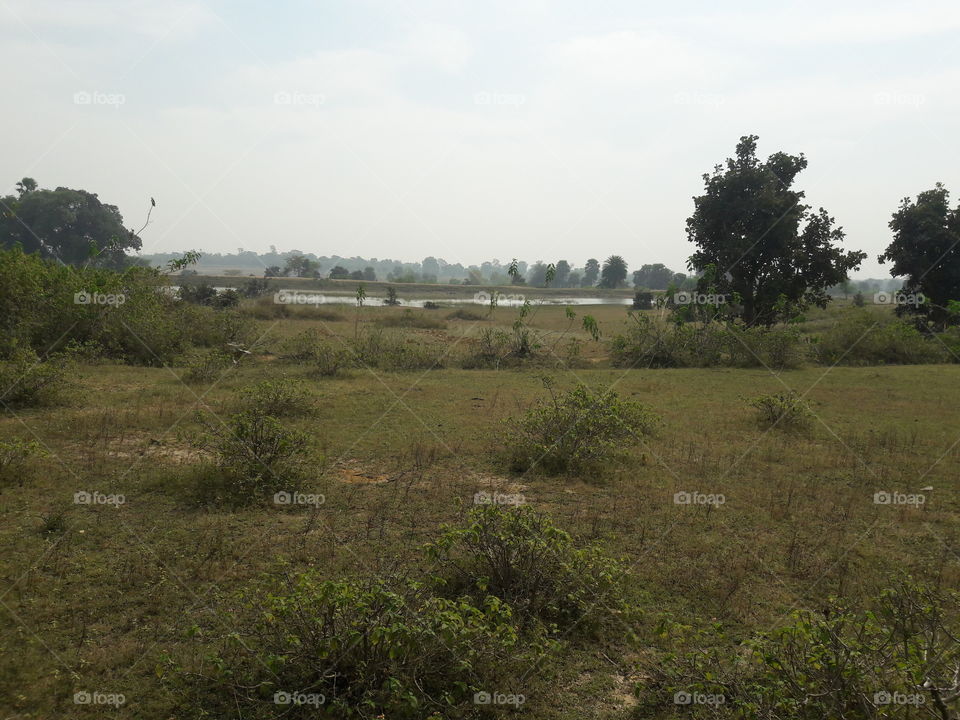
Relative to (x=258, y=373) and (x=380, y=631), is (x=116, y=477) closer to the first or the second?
(x=380, y=631)

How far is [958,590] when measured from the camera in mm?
5805

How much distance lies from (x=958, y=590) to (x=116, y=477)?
9.03m

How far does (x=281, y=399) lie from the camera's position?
11508 millimetres

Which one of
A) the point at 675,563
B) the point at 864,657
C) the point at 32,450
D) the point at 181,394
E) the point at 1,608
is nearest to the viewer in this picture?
the point at 864,657

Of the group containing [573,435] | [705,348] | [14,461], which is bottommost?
[14,461]

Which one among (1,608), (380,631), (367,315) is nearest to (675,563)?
(380,631)

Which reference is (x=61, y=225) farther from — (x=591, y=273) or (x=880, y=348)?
(x=591, y=273)
